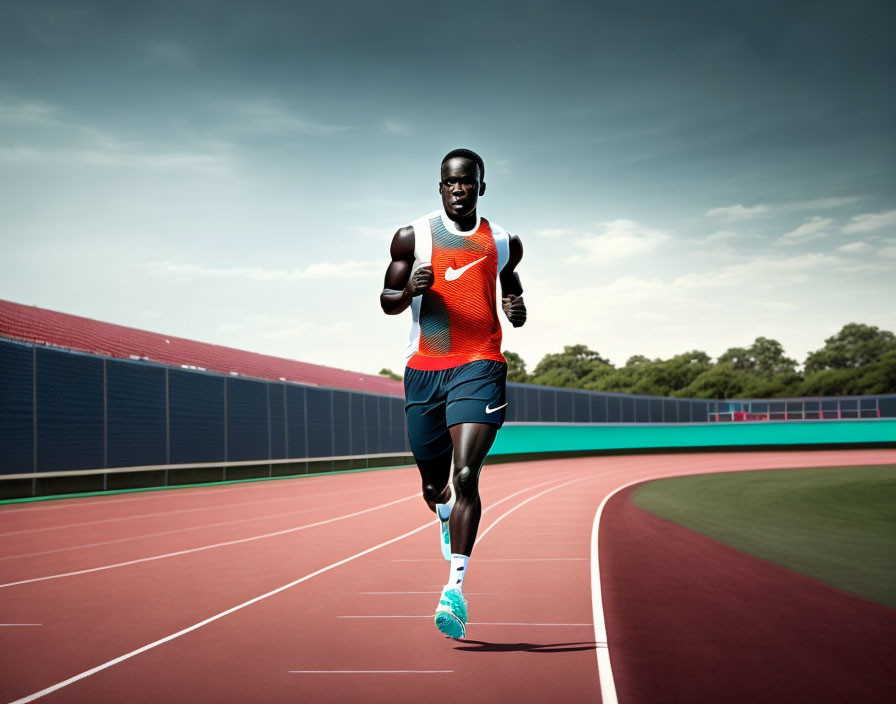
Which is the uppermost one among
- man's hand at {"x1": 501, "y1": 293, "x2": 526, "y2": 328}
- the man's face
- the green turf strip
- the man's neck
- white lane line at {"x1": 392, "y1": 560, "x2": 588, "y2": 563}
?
the man's face

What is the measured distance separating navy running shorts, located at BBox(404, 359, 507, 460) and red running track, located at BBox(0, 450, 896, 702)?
1.32 meters

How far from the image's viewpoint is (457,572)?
17.3 ft

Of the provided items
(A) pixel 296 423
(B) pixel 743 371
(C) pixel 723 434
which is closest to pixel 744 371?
(B) pixel 743 371

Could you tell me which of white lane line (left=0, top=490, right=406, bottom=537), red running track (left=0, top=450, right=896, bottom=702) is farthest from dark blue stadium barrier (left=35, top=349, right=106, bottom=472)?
red running track (left=0, top=450, right=896, bottom=702)

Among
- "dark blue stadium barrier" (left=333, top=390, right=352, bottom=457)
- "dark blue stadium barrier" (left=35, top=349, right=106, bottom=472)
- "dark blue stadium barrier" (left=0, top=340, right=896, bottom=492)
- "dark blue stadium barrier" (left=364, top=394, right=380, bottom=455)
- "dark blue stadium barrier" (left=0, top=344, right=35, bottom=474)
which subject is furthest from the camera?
"dark blue stadium barrier" (left=364, top=394, right=380, bottom=455)

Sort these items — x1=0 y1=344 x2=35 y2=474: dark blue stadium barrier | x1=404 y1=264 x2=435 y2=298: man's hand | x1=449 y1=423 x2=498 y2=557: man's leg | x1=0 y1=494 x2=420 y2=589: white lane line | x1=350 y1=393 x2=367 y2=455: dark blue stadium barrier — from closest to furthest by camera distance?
1. x1=404 y1=264 x2=435 y2=298: man's hand
2. x1=449 y1=423 x2=498 y2=557: man's leg
3. x1=0 y1=494 x2=420 y2=589: white lane line
4. x1=0 y1=344 x2=35 y2=474: dark blue stadium barrier
5. x1=350 y1=393 x2=367 y2=455: dark blue stadium barrier

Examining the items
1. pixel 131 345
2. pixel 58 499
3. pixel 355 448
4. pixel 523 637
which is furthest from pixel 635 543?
pixel 355 448

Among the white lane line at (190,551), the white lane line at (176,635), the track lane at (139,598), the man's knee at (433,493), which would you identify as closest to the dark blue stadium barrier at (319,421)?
the white lane line at (190,551)

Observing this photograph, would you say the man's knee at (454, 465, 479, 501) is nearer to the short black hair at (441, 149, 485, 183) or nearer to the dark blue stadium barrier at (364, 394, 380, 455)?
the short black hair at (441, 149, 485, 183)

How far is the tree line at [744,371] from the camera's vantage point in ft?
255

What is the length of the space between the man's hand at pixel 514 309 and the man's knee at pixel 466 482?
105 centimetres

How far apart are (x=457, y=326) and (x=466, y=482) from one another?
98 cm

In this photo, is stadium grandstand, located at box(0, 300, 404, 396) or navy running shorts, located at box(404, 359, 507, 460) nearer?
navy running shorts, located at box(404, 359, 507, 460)

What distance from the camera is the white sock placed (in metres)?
5.24
